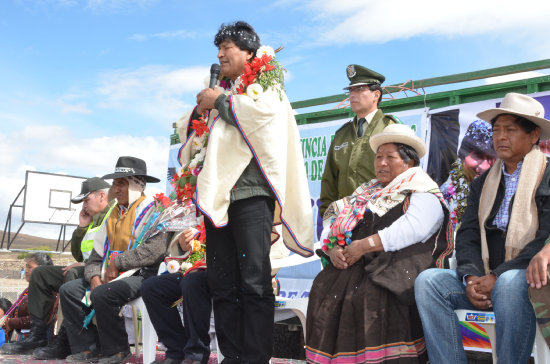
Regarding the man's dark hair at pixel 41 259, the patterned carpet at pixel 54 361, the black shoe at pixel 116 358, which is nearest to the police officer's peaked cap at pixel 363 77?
the patterned carpet at pixel 54 361

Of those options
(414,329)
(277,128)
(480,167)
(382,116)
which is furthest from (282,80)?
(480,167)

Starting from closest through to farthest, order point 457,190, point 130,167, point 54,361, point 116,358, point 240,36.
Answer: point 240,36 < point 457,190 < point 116,358 < point 54,361 < point 130,167

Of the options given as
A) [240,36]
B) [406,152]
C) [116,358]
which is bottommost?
[116,358]

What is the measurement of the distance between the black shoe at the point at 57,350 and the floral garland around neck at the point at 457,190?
11.2ft

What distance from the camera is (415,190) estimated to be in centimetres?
334

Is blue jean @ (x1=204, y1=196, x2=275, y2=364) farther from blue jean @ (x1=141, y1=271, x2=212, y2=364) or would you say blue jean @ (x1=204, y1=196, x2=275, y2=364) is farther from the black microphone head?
the black microphone head

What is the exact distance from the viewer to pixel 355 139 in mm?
4242

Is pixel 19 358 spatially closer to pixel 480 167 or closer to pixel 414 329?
pixel 414 329

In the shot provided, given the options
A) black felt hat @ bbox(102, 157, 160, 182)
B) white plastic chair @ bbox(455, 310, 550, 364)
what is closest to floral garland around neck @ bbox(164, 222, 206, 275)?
black felt hat @ bbox(102, 157, 160, 182)

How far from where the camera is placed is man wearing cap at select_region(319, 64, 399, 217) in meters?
4.13

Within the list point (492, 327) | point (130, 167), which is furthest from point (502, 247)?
point (130, 167)

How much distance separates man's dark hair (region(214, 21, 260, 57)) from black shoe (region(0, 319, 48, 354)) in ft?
11.9

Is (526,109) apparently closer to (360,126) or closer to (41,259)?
(360,126)

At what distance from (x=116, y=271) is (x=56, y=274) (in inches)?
55.9
